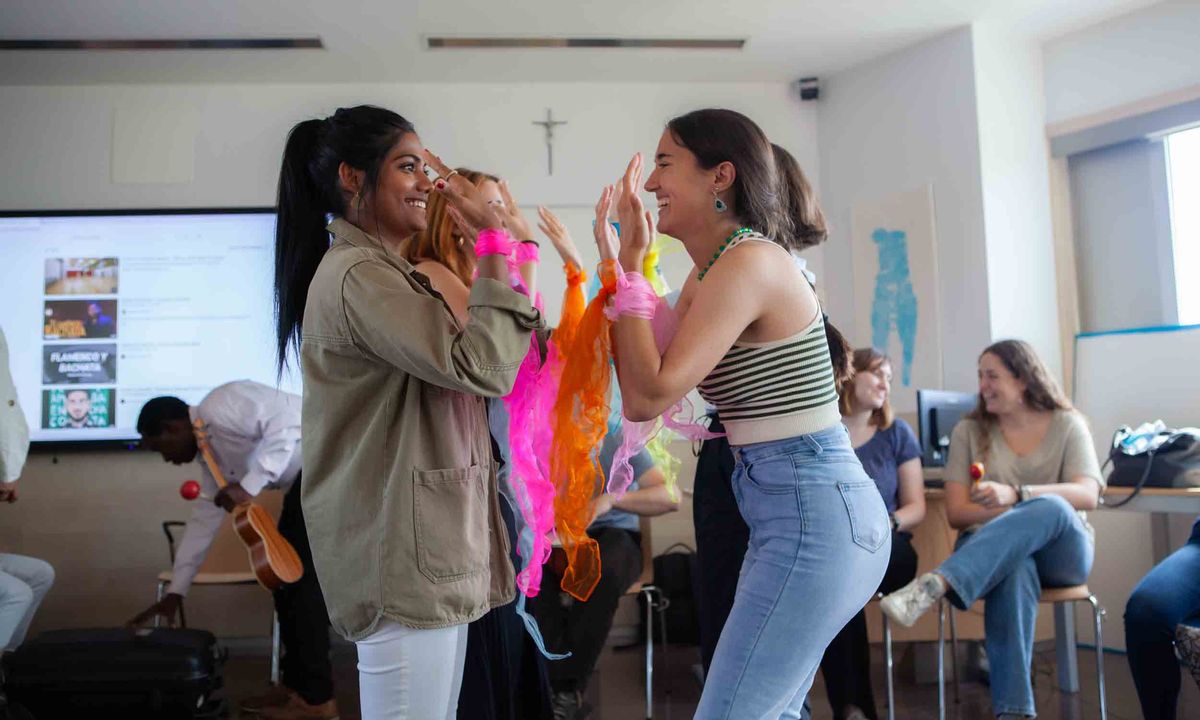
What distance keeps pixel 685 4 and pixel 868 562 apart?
3.47 m

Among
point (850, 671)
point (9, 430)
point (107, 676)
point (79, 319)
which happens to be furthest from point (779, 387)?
point (79, 319)

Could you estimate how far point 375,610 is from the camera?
1308mm

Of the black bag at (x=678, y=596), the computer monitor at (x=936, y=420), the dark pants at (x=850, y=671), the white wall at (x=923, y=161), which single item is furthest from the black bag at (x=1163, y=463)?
the black bag at (x=678, y=596)

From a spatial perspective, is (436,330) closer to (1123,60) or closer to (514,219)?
(514,219)

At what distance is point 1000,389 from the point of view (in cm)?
374

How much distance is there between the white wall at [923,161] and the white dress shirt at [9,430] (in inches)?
150

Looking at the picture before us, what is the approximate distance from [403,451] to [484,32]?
12.1ft

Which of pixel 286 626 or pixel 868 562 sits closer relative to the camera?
pixel 868 562

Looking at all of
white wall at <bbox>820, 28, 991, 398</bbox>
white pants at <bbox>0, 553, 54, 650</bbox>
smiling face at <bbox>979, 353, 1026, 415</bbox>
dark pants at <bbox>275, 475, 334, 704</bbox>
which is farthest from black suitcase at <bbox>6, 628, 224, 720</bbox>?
white wall at <bbox>820, 28, 991, 398</bbox>

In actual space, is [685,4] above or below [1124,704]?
above

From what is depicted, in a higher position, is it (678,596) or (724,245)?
(724,245)

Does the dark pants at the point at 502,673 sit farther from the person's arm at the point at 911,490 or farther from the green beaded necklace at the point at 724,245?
the person's arm at the point at 911,490

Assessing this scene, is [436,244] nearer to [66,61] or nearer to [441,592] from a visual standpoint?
[441,592]

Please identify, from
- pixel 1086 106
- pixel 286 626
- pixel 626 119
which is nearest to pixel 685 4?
pixel 626 119
